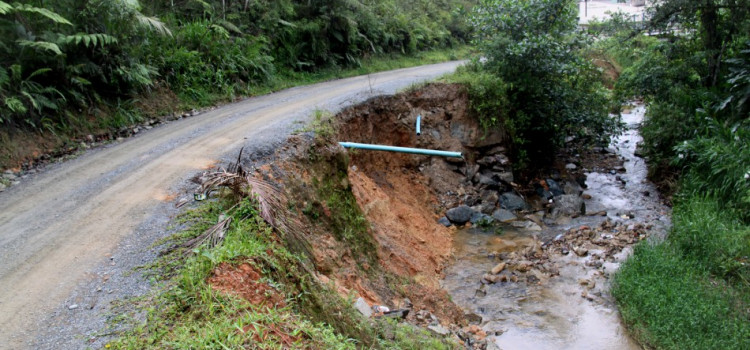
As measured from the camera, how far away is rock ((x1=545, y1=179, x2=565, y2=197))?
14323 millimetres

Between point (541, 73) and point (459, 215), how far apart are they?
4917mm

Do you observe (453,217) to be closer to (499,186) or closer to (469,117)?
(499,186)

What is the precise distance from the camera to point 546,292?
9422mm

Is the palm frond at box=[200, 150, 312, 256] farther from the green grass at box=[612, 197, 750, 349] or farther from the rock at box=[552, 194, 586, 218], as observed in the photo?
the rock at box=[552, 194, 586, 218]

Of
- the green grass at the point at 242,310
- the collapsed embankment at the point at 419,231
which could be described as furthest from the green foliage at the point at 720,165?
the green grass at the point at 242,310

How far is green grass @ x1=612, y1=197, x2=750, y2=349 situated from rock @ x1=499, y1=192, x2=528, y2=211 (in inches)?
146

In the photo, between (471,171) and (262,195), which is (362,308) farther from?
(471,171)

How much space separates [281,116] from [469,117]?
6.06m

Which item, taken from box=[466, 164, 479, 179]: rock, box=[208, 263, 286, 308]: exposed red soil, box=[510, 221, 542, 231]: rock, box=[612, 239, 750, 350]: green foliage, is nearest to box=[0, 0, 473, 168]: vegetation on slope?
box=[466, 164, 479, 179]: rock

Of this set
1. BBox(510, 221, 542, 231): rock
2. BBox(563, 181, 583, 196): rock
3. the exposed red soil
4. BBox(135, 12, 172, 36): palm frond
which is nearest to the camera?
Result: the exposed red soil

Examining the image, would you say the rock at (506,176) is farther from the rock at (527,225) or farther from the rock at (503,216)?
the rock at (527,225)

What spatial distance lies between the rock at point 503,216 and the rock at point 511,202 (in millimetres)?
392

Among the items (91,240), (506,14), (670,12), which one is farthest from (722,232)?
(91,240)

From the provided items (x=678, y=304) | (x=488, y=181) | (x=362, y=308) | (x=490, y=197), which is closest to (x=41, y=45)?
(x=362, y=308)
